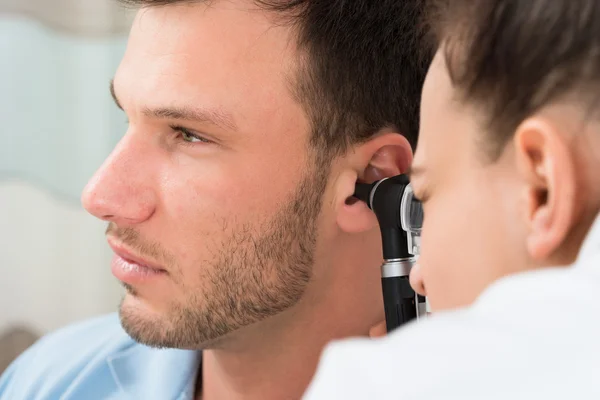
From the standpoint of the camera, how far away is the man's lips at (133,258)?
1132 mm

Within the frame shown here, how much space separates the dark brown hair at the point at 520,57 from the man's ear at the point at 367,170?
1.36ft

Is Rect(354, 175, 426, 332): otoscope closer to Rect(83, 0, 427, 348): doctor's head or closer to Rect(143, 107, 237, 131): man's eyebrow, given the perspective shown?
Rect(83, 0, 427, 348): doctor's head

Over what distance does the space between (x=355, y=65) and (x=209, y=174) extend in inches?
10.3

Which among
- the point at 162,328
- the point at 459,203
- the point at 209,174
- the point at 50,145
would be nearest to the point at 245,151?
the point at 209,174

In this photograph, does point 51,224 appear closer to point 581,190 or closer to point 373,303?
point 373,303

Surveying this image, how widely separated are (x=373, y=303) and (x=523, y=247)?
21.6 inches

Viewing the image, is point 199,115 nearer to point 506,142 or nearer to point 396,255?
point 396,255

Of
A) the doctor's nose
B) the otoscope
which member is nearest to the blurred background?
the otoscope

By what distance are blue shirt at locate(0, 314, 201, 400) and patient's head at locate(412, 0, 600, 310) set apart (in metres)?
0.66

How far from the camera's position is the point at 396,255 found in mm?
1064

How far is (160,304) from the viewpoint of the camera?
1.16 m

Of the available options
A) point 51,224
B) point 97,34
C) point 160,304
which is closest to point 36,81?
point 97,34

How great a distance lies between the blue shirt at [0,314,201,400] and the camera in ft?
4.41

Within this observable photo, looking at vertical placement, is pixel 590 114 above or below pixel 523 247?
above
